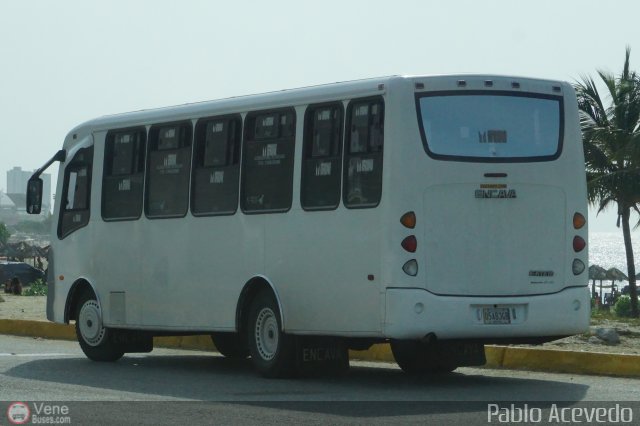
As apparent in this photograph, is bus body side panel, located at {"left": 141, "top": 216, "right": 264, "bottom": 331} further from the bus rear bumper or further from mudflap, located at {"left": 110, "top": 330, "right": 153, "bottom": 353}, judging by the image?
the bus rear bumper

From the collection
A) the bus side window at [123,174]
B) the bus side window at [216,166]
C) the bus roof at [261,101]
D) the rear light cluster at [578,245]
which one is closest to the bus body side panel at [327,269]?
the bus side window at [216,166]

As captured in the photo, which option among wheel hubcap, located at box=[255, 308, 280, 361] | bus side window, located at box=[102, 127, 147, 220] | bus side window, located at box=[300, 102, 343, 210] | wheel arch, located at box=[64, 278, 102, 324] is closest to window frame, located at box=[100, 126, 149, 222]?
bus side window, located at box=[102, 127, 147, 220]

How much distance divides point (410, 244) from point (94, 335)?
581 centimetres

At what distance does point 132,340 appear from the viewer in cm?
1730

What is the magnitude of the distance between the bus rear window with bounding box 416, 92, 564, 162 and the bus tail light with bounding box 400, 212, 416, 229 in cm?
60

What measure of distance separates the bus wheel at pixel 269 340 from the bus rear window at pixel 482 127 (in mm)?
2565

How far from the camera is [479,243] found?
42.4ft

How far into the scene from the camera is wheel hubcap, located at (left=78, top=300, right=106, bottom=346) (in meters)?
17.0

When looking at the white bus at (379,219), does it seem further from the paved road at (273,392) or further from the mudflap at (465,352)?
the paved road at (273,392)

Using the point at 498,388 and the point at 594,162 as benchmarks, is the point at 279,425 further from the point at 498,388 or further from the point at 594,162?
the point at 594,162

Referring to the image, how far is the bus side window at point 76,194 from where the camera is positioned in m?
17.5

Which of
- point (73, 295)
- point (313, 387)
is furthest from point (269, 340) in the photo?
point (73, 295)

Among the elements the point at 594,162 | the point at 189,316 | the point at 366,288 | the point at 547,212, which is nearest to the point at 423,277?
the point at 366,288

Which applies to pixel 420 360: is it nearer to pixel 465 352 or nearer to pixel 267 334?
pixel 465 352
